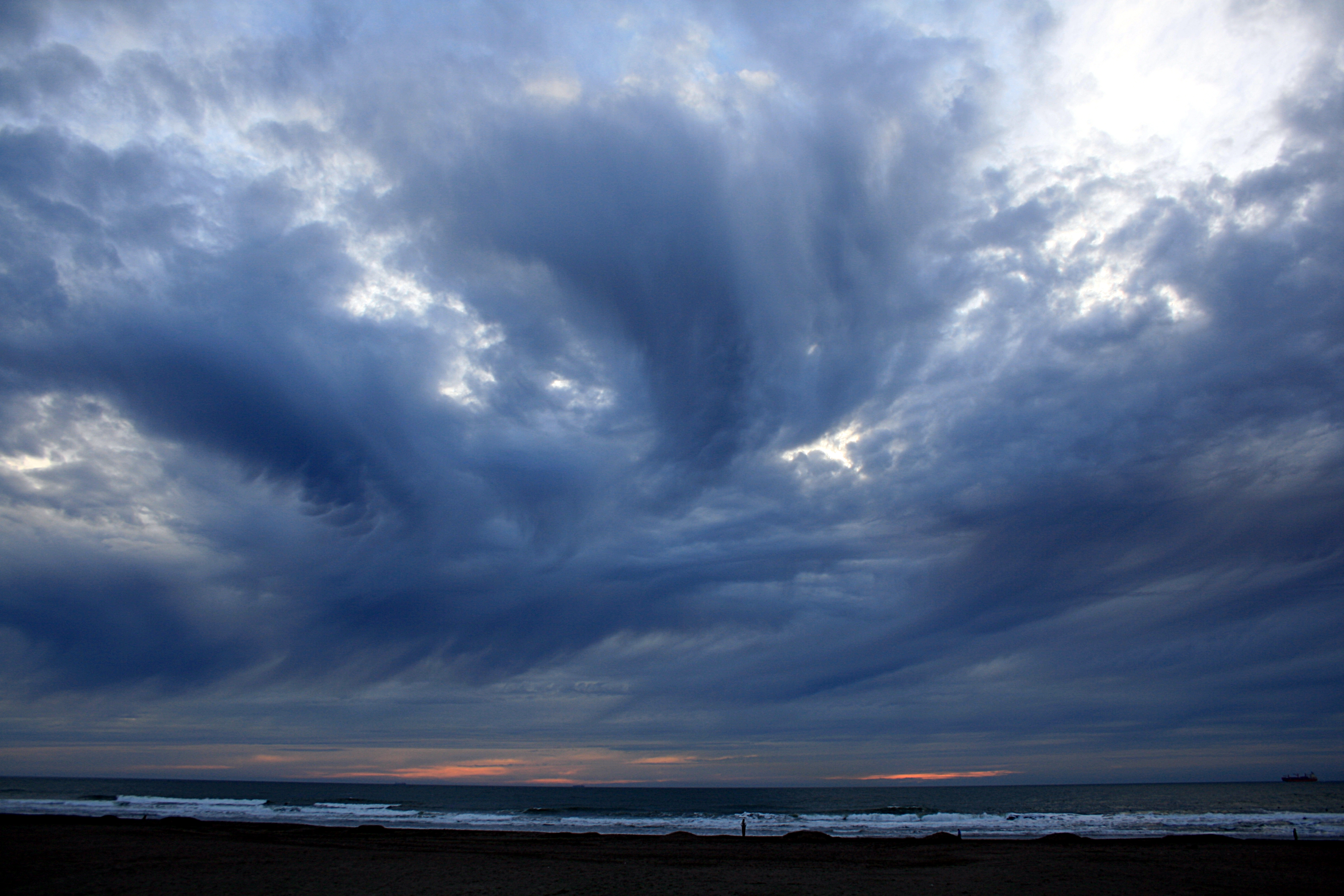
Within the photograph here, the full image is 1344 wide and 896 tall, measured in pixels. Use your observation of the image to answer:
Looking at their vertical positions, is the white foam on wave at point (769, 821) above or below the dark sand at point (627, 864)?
below

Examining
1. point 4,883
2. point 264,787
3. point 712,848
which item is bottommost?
point 264,787

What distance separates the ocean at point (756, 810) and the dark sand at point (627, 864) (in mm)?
12519

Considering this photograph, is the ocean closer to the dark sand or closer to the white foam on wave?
the white foam on wave

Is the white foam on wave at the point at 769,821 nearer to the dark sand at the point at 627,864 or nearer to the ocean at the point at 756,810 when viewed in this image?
the ocean at the point at 756,810

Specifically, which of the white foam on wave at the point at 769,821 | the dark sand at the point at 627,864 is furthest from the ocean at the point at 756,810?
the dark sand at the point at 627,864

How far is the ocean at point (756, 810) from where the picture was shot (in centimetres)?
5234

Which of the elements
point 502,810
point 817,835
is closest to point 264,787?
point 502,810

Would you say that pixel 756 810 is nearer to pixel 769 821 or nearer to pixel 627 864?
pixel 769 821

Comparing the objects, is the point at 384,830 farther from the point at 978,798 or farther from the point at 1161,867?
the point at 978,798

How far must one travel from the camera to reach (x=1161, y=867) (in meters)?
26.0

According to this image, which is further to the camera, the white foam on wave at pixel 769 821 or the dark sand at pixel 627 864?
the white foam on wave at pixel 769 821

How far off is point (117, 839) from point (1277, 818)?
294 ft

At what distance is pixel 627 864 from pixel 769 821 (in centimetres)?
4002

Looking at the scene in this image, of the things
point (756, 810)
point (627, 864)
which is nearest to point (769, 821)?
point (756, 810)
